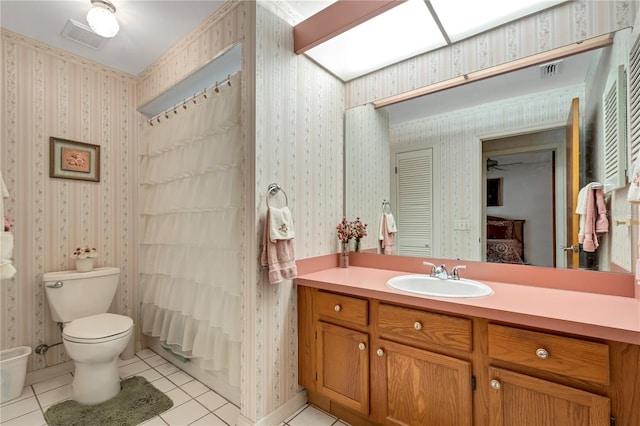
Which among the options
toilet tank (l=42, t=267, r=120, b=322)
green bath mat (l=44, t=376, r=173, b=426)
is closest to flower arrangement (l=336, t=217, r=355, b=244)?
green bath mat (l=44, t=376, r=173, b=426)

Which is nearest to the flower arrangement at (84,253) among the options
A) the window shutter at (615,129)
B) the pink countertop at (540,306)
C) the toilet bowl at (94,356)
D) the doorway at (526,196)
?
the toilet bowl at (94,356)

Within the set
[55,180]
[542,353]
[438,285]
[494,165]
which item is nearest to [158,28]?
[55,180]

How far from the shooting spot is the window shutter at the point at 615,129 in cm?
128

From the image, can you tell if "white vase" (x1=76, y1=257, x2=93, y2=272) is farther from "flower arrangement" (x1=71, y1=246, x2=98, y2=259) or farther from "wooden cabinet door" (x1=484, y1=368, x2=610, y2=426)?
"wooden cabinet door" (x1=484, y1=368, x2=610, y2=426)

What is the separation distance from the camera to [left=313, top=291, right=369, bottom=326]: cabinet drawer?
1536 mm

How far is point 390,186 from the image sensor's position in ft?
6.83

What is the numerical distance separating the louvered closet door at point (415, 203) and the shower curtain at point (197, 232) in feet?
3.55

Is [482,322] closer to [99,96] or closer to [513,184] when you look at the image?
[513,184]

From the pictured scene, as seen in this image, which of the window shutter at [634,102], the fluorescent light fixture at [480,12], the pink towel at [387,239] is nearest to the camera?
the window shutter at [634,102]

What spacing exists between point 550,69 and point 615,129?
432 millimetres

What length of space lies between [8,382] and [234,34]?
262cm

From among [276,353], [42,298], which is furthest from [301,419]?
[42,298]

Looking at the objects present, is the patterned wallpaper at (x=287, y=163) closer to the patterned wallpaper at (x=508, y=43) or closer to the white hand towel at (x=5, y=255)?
the patterned wallpaper at (x=508, y=43)

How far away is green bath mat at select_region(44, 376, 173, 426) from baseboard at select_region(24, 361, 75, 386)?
1.51 ft
